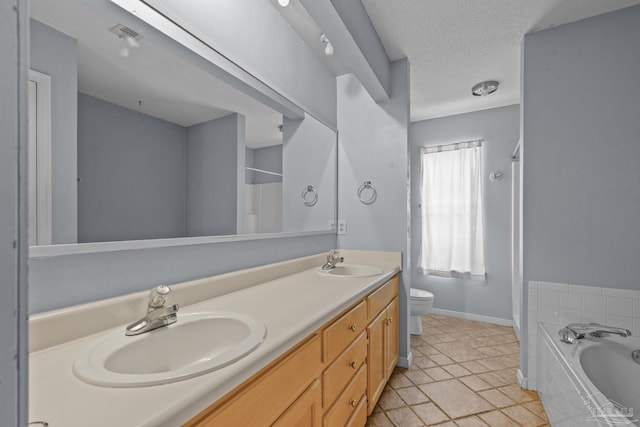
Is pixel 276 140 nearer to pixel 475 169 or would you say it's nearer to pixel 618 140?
pixel 618 140

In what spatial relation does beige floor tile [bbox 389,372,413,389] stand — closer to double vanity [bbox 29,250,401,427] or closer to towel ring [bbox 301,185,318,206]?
double vanity [bbox 29,250,401,427]

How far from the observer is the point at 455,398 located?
1.87 m

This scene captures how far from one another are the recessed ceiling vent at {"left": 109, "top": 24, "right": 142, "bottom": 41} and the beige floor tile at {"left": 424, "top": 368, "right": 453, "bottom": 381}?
8.39ft

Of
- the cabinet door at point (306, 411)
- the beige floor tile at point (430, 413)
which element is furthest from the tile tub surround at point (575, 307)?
the cabinet door at point (306, 411)

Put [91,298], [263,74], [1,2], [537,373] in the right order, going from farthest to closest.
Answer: [537,373] < [263,74] < [91,298] < [1,2]

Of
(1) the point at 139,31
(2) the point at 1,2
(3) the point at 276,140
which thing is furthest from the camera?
(3) the point at 276,140

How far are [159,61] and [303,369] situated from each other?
1.20m

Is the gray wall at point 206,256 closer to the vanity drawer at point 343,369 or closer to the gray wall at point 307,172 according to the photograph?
the gray wall at point 307,172

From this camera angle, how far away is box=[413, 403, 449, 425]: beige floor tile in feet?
5.45

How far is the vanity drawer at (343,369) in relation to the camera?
3.54 ft

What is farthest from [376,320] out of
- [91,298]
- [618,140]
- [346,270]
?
[618,140]

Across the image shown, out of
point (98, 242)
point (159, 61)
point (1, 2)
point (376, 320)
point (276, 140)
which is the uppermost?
point (159, 61)

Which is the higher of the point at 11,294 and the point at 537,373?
the point at 11,294

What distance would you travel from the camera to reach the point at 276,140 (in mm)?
1747
